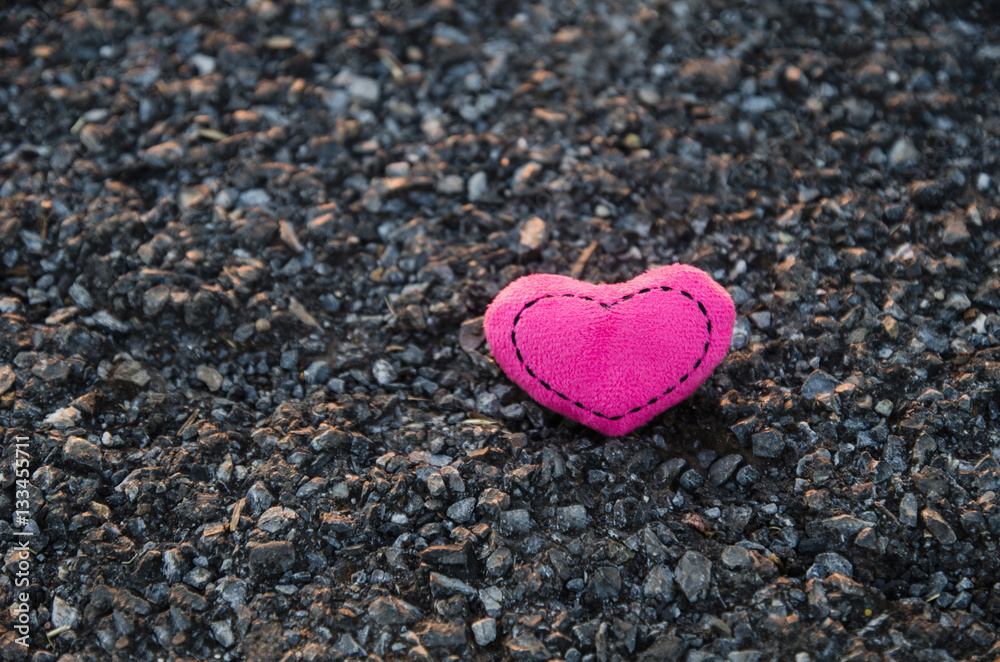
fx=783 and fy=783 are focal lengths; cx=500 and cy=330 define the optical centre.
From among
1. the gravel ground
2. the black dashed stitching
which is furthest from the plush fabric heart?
the gravel ground

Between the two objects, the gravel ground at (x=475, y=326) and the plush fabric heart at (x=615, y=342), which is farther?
the plush fabric heart at (x=615, y=342)

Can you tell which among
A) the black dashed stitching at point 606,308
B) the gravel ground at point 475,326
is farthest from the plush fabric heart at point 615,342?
the gravel ground at point 475,326

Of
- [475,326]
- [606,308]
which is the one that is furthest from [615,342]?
[475,326]

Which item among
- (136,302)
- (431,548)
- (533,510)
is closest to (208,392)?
(136,302)

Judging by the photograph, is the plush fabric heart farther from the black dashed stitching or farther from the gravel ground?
the gravel ground

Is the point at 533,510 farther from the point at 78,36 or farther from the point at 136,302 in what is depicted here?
the point at 78,36

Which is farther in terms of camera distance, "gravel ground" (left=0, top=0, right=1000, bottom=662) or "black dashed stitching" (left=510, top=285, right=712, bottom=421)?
"black dashed stitching" (left=510, top=285, right=712, bottom=421)

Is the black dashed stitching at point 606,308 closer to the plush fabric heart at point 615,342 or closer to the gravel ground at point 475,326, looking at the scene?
the plush fabric heart at point 615,342

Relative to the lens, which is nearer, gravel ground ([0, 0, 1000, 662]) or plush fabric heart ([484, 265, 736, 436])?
gravel ground ([0, 0, 1000, 662])
